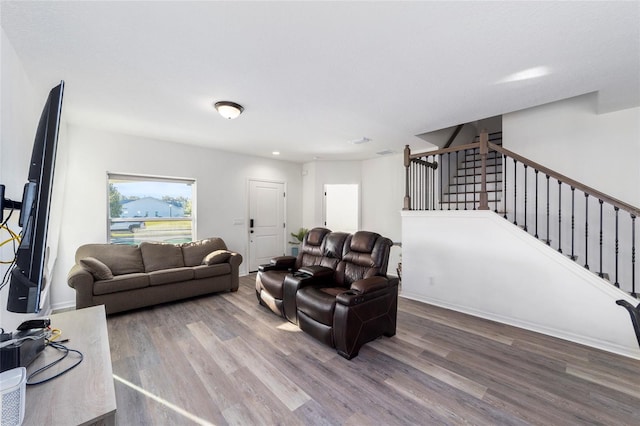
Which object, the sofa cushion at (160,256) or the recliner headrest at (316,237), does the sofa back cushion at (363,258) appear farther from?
the sofa cushion at (160,256)

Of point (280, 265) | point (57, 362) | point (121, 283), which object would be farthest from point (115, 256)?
point (57, 362)

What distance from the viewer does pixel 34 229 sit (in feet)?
3.41

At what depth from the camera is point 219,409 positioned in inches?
71.2

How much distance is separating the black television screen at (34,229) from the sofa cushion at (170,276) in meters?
2.87

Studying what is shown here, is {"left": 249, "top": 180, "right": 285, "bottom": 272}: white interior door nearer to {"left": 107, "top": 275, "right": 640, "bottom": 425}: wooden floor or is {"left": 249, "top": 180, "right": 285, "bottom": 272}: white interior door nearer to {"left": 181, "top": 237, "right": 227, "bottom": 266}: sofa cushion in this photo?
{"left": 181, "top": 237, "right": 227, "bottom": 266}: sofa cushion

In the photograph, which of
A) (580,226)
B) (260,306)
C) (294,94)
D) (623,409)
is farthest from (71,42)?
(580,226)

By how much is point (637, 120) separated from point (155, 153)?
6818mm

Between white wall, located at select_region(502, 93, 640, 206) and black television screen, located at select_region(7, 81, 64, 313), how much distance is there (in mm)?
5118

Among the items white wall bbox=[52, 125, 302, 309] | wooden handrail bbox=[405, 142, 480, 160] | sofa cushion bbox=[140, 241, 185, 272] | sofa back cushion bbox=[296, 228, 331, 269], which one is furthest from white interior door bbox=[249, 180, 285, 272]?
wooden handrail bbox=[405, 142, 480, 160]

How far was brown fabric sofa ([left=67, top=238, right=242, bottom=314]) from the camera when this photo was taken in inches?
128

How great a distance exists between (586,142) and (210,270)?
5.68m

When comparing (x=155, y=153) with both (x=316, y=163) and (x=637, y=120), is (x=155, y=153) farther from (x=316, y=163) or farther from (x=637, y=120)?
(x=637, y=120)

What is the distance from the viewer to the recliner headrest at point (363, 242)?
3.15 m

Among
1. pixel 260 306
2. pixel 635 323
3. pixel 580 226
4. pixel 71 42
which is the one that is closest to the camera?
pixel 635 323
